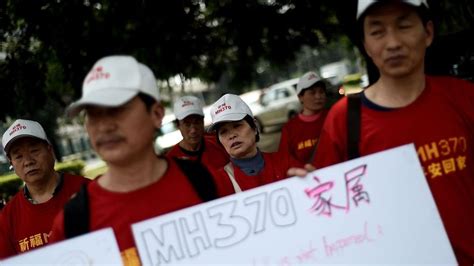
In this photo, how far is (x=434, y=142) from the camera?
2.01 meters

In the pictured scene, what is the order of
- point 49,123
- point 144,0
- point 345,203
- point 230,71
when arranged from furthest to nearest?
point 49,123 → point 230,71 → point 144,0 → point 345,203

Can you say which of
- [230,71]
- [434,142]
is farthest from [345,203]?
[230,71]

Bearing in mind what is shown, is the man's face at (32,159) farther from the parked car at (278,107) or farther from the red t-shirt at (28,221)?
the parked car at (278,107)

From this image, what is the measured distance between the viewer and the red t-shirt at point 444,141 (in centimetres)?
201

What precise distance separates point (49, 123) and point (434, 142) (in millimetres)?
27637

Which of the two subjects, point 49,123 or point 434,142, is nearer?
point 434,142

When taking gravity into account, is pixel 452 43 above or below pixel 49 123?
below

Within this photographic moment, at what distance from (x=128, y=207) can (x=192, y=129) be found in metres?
2.87

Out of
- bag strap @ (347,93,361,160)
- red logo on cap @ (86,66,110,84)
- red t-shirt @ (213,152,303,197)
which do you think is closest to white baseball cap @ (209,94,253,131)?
red t-shirt @ (213,152,303,197)

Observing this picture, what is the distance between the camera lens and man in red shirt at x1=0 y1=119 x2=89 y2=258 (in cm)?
294

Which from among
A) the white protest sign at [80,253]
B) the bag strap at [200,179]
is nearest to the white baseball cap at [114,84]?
the bag strap at [200,179]

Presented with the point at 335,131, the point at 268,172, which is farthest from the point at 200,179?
the point at 268,172

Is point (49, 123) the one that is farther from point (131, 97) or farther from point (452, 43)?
point (131, 97)

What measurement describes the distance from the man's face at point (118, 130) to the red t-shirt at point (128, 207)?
155 millimetres
